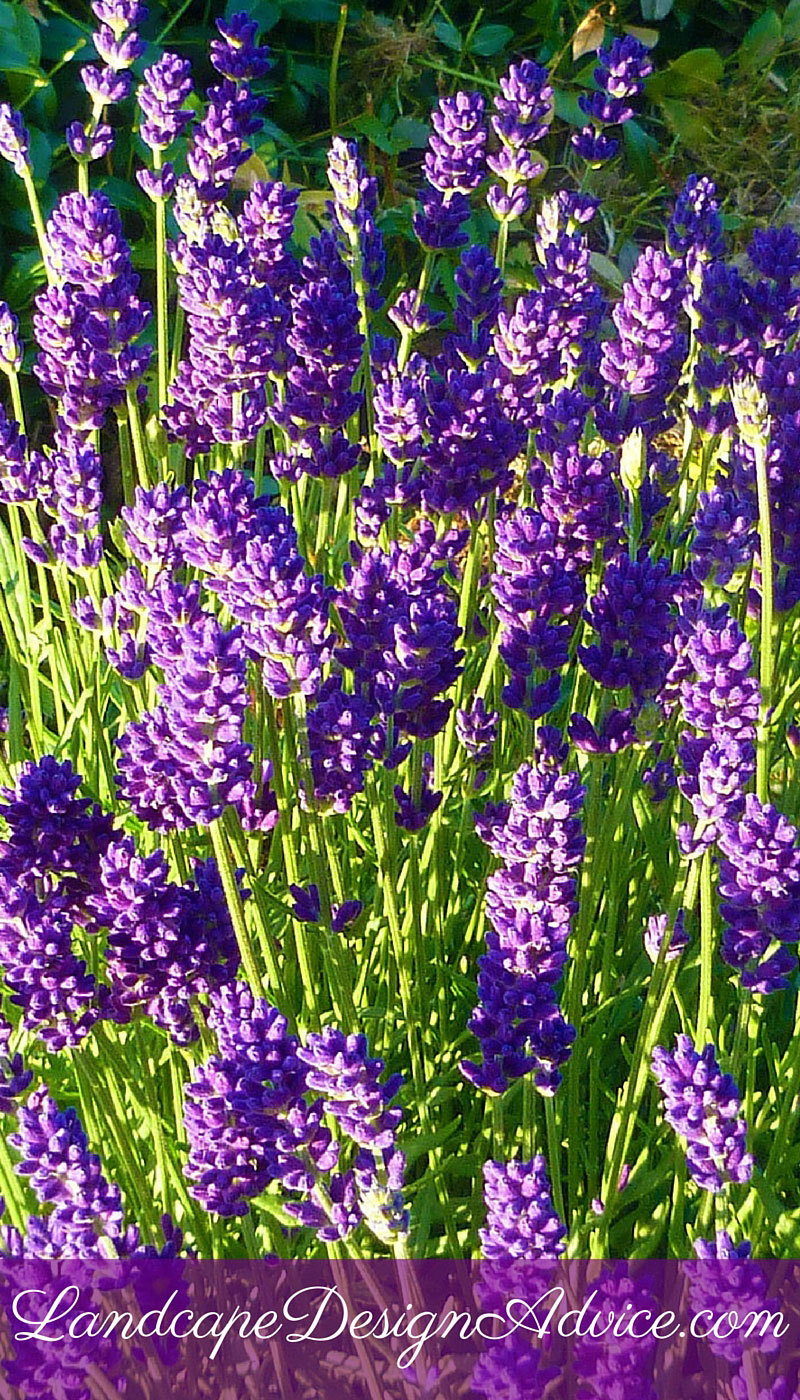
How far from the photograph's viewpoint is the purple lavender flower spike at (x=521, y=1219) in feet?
4.29

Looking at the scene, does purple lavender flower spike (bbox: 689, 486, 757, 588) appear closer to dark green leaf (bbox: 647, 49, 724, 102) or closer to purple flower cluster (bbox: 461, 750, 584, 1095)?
purple flower cluster (bbox: 461, 750, 584, 1095)

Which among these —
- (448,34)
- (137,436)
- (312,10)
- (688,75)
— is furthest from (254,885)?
(688,75)

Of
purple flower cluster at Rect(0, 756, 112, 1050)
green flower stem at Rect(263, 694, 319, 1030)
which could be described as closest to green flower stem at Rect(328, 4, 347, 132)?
green flower stem at Rect(263, 694, 319, 1030)

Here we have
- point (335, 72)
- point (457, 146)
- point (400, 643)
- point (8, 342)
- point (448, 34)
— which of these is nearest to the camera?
point (400, 643)

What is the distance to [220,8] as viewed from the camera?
13.3 feet

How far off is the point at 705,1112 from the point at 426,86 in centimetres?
380

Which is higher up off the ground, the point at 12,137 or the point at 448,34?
the point at 448,34

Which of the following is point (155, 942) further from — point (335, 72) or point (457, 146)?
point (335, 72)

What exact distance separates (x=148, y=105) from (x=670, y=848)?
4.92ft

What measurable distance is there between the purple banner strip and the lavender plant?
43 millimetres

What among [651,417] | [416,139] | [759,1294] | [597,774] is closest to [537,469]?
[651,417]

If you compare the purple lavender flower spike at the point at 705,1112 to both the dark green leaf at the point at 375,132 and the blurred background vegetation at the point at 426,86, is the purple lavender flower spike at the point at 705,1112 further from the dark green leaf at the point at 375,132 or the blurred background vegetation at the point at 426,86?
the dark green leaf at the point at 375,132

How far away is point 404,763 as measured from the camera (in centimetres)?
215

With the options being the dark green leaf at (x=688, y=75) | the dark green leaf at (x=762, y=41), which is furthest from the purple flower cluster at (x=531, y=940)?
the dark green leaf at (x=762, y=41)
